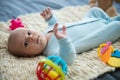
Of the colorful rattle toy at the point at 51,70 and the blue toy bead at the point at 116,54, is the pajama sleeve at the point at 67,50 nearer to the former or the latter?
the colorful rattle toy at the point at 51,70

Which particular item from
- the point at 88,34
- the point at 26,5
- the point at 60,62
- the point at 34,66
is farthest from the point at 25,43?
the point at 26,5

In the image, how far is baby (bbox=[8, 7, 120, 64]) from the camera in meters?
1.03

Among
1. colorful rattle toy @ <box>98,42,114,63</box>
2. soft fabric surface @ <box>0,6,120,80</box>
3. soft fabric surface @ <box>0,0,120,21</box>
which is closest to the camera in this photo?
soft fabric surface @ <box>0,6,120,80</box>

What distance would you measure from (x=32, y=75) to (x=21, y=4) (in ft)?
3.12

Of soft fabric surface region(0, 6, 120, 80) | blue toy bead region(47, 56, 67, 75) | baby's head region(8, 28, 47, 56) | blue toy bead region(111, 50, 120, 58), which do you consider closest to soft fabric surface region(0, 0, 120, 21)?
soft fabric surface region(0, 6, 120, 80)

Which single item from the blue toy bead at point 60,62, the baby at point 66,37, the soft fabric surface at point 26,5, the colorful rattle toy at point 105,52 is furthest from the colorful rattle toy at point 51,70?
the soft fabric surface at point 26,5

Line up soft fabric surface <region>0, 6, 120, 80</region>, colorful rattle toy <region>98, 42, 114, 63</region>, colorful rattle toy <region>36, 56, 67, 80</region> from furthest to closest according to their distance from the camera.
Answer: colorful rattle toy <region>98, 42, 114, 63</region> → soft fabric surface <region>0, 6, 120, 80</region> → colorful rattle toy <region>36, 56, 67, 80</region>

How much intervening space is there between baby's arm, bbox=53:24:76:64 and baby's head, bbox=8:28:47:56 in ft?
0.46

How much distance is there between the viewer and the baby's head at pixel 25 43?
1.10 meters

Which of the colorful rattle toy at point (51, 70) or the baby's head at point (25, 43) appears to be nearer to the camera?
the colorful rattle toy at point (51, 70)

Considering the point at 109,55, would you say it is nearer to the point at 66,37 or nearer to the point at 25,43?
the point at 66,37

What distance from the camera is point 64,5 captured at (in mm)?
1832

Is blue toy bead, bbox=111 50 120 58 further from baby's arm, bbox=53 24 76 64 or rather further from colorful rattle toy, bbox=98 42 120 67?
baby's arm, bbox=53 24 76 64

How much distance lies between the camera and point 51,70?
0.88 meters
